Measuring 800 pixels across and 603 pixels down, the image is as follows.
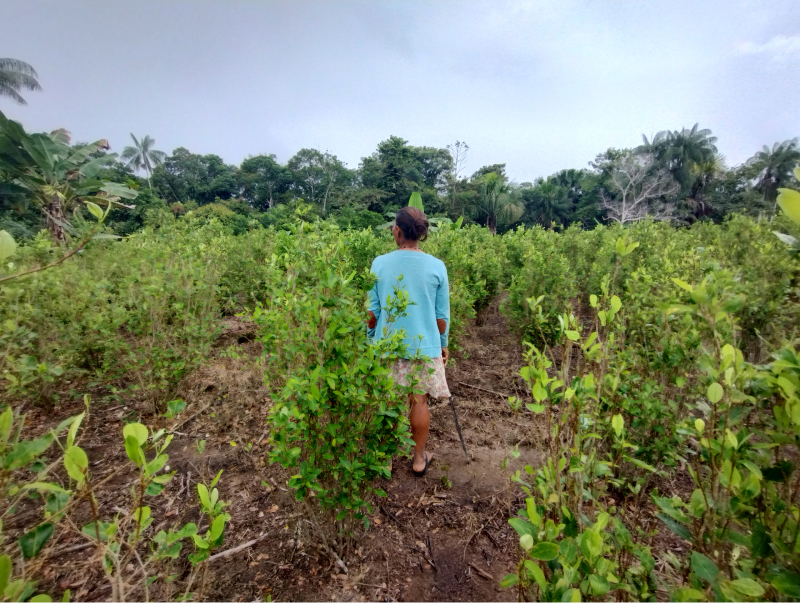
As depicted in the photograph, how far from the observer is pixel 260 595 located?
170cm

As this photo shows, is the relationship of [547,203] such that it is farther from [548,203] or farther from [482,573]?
[482,573]

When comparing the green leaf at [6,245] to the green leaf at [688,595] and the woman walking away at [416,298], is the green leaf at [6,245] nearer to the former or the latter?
the green leaf at [688,595]

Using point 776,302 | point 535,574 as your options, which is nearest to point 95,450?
point 535,574

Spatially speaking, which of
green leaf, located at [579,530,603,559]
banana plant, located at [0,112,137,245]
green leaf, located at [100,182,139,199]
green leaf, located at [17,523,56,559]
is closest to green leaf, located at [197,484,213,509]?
green leaf, located at [17,523,56,559]

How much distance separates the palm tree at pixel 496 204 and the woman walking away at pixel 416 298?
32.1 m

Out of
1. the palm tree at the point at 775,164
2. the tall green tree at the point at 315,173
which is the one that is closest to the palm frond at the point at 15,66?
the tall green tree at the point at 315,173

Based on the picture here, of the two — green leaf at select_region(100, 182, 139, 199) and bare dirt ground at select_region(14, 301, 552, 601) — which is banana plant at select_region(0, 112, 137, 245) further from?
bare dirt ground at select_region(14, 301, 552, 601)

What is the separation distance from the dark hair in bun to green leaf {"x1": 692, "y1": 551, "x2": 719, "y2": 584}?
76.7 inches

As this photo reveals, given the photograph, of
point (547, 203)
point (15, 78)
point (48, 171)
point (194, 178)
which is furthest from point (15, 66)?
point (547, 203)

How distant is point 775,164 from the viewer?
98.3 ft

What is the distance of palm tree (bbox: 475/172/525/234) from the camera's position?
33.5 metres

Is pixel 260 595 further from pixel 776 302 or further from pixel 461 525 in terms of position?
pixel 776 302

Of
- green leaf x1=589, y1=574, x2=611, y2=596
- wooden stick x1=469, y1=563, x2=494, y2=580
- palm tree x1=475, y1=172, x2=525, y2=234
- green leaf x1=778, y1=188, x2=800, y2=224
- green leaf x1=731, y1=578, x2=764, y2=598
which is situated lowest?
wooden stick x1=469, y1=563, x2=494, y2=580

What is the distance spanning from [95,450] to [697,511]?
3.58 meters
